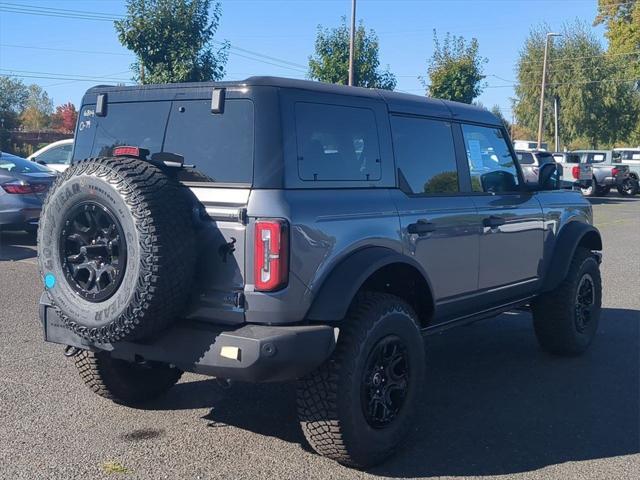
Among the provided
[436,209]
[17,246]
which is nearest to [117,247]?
[436,209]

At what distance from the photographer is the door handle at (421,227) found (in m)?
4.49

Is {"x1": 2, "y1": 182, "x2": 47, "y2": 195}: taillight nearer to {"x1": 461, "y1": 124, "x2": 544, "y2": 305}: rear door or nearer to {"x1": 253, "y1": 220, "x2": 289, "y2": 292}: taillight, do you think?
{"x1": 461, "y1": 124, "x2": 544, "y2": 305}: rear door

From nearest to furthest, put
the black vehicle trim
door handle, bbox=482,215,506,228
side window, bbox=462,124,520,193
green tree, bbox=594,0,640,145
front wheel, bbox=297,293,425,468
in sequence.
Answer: front wheel, bbox=297,293,425,468 → the black vehicle trim → door handle, bbox=482,215,506,228 → side window, bbox=462,124,520,193 → green tree, bbox=594,0,640,145

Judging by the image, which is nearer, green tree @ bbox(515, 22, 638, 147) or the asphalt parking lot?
the asphalt parking lot

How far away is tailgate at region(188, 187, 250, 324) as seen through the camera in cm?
375

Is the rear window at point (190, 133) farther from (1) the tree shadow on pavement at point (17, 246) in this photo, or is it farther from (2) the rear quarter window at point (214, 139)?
(1) the tree shadow on pavement at point (17, 246)

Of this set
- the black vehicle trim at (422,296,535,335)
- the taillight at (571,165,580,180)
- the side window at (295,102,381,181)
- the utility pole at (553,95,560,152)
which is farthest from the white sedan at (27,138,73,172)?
the utility pole at (553,95,560,152)

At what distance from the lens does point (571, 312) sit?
619 centimetres

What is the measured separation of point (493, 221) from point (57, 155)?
11919 millimetres

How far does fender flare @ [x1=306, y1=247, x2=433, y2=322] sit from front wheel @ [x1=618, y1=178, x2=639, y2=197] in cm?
3001

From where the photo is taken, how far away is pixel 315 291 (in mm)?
3816

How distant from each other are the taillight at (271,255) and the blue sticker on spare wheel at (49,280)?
1151 millimetres

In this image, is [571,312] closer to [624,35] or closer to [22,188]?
[22,188]

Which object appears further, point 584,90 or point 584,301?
point 584,90
